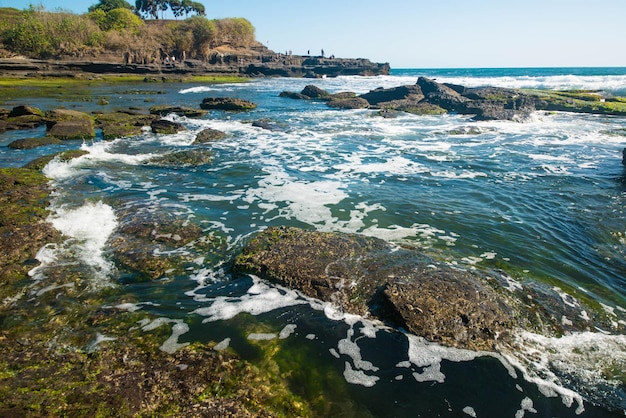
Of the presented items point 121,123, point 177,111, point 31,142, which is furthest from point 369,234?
point 177,111

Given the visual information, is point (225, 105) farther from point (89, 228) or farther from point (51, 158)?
point (89, 228)

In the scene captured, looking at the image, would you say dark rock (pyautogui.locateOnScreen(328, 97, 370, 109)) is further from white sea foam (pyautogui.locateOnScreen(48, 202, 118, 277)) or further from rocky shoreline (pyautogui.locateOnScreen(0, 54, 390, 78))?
rocky shoreline (pyautogui.locateOnScreen(0, 54, 390, 78))

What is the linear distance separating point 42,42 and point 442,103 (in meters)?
69.4

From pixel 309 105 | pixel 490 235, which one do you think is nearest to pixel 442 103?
pixel 309 105

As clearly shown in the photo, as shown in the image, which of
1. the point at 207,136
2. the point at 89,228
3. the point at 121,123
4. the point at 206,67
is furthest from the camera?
the point at 206,67

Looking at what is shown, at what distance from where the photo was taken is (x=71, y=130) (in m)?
16.2

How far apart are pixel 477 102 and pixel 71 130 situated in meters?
30.4

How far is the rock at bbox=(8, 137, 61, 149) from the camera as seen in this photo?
14023 millimetres

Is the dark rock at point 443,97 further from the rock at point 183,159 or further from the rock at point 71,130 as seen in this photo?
the rock at point 71,130

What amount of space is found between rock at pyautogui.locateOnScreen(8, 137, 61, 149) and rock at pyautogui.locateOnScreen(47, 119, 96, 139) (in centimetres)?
76

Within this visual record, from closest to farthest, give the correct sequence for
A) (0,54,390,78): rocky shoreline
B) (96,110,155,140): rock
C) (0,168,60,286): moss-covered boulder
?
(0,168,60,286): moss-covered boulder → (96,110,155,140): rock → (0,54,390,78): rocky shoreline

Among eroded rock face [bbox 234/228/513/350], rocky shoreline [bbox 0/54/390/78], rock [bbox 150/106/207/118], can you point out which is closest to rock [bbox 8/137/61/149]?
rock [bbox 150/106/207/118]

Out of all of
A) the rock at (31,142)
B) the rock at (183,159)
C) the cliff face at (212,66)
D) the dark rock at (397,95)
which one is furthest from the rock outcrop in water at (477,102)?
the cliff face at (212,66)

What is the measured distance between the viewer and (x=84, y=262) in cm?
605
